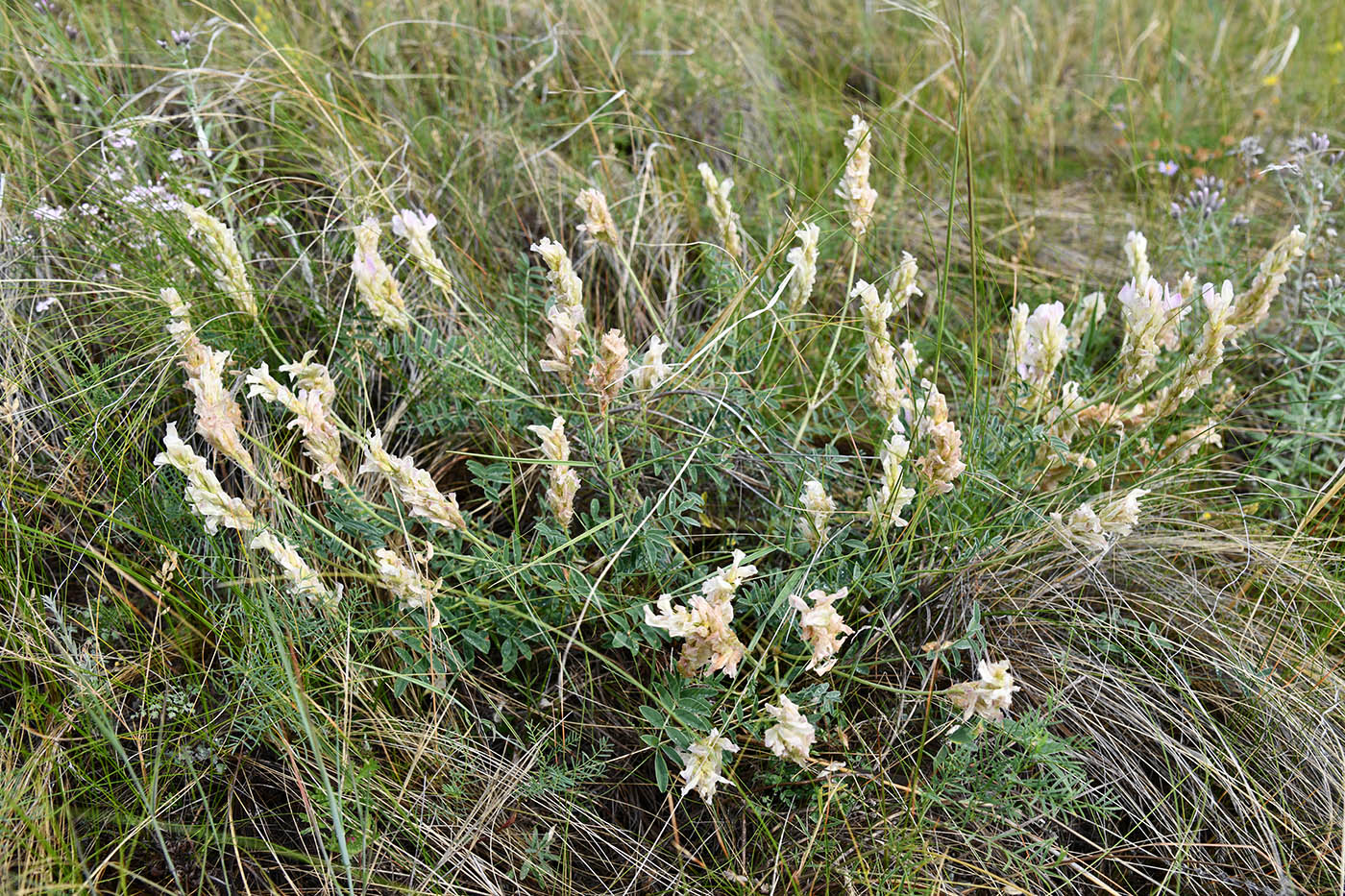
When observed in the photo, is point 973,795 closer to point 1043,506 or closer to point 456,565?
point 1043,506

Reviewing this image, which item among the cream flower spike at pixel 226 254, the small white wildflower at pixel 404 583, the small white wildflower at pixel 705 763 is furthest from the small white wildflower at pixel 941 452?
the cream flower spike at pixel 226 254

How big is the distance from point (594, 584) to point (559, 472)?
0.69ft

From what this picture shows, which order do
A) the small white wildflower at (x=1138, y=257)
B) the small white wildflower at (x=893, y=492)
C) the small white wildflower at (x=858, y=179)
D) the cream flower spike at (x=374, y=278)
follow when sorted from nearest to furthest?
1. the small white wildflower at (x=893, y=492)
2. the cream flower spike at (x=374, y=278)
3. the small white wildflower at (x=858, y=179)
4. the small white wildflower at (x=1138, y=257)

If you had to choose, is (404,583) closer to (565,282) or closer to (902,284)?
(565,282)

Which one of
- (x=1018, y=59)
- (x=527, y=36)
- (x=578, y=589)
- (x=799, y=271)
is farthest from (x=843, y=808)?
(x=1018, y=59)

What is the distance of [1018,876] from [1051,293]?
60.3 inches

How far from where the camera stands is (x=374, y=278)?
1.63 meters

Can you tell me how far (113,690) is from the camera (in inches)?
64.1

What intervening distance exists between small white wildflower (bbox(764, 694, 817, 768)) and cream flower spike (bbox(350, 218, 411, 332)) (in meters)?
0.88

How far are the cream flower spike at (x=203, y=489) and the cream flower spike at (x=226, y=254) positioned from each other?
1.49 ft

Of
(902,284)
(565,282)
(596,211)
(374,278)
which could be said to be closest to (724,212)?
(596,211)

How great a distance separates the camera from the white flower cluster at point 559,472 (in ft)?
4.86

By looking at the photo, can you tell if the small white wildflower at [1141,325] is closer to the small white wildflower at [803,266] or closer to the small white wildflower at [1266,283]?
the small white wildflower at [1266,283]

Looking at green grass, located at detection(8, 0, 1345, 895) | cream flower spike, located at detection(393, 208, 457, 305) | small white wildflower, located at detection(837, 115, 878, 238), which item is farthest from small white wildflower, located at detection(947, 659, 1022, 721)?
cream flower spike, located at detection(393, 208, 457, 305)
